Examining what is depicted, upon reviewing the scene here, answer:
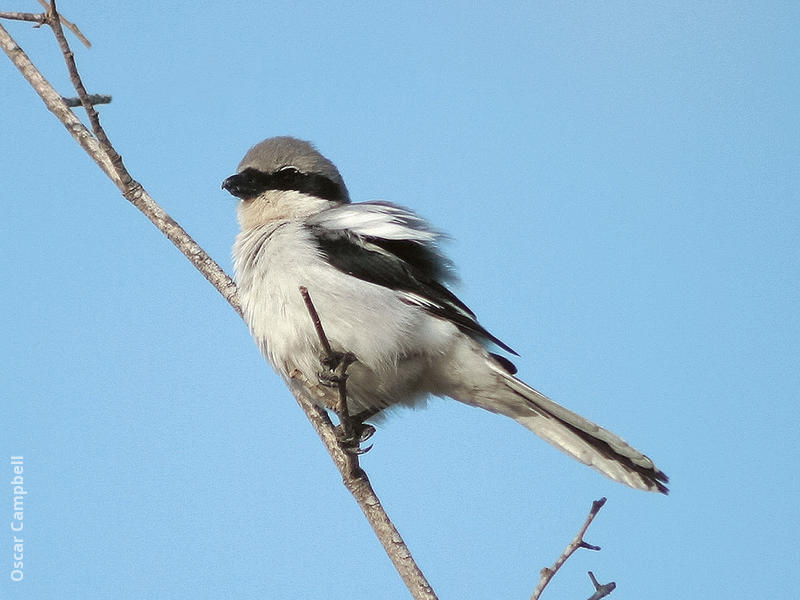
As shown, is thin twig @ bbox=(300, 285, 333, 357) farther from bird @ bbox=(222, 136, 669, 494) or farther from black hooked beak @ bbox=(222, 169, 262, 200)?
black hooked beak @ bbox=(222, 169, 262, 200)

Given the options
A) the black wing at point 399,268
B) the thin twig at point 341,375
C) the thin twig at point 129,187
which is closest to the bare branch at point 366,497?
the thin twig at point 129,187

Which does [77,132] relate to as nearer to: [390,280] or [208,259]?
[208,259]

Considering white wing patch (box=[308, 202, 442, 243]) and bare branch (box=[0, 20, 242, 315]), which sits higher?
bare branch (box=[0, 20, 242, 315])

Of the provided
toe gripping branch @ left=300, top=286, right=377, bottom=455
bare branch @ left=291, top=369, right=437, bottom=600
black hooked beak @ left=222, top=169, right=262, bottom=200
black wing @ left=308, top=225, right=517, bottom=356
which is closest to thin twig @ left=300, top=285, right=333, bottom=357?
toe gripping branch @ left=300, top=286, right=377, bottom=455

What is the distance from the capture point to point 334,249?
3.99 metres

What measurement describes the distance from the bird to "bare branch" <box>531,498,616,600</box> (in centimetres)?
77

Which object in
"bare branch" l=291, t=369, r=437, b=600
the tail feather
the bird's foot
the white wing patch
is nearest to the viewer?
"bare branch" l=291, t=369, r=437, b=600

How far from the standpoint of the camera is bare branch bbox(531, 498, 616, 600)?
9.04ft

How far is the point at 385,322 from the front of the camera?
386 centimetres

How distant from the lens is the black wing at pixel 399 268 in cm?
399

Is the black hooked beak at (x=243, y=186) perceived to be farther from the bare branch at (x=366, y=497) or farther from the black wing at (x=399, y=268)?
the bare branch at (x=366, y=497)

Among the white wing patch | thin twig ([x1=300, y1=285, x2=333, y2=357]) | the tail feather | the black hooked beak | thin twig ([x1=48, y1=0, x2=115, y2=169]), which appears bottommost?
the tail feather

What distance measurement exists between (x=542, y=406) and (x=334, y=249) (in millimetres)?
1126

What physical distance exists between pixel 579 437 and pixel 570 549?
3.37ft
